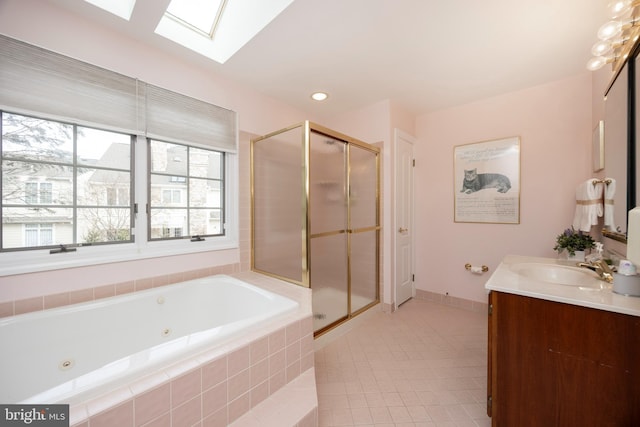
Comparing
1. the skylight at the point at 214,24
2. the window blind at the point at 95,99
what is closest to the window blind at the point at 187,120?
the window blind at the point at 95,99

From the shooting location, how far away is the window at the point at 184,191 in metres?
1.95

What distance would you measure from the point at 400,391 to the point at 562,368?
888 millimetres

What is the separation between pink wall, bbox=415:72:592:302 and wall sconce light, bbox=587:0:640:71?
41.4 inches

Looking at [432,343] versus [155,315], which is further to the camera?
[432,343]

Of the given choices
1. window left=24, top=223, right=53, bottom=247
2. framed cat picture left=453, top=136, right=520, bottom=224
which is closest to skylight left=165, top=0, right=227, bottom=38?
window left=24, top=223, right=53, bottom=247

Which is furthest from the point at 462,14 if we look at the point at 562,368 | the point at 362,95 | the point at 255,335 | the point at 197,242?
the point at 197,242

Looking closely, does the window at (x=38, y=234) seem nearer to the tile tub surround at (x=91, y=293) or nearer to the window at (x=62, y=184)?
the window at (x=62, y=184)

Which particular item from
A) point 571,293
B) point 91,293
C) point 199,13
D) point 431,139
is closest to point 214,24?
point 199,13

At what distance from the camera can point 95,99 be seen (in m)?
1.56

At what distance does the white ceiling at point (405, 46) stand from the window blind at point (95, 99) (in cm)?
33

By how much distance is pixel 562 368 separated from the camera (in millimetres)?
1021

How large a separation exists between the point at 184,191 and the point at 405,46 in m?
2.11

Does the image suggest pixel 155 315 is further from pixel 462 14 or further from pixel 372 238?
pixel 462 14

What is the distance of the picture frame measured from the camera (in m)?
1.73
